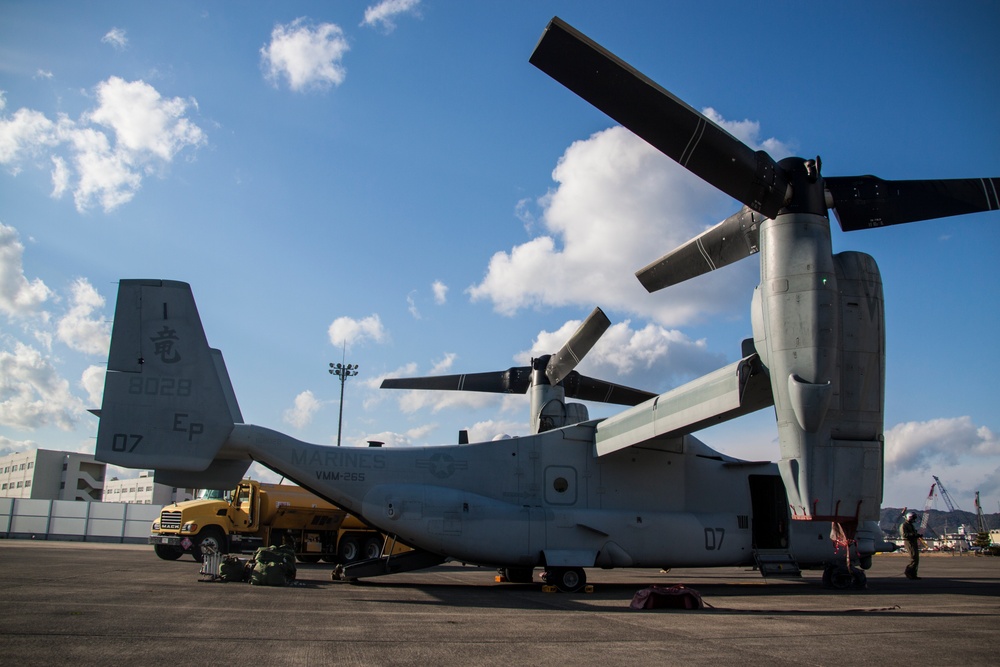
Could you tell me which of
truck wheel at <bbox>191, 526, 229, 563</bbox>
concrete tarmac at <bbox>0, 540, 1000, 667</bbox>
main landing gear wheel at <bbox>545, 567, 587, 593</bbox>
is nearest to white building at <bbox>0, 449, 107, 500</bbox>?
truck wheel at <bbox>191, 526, 229, 563</bbox>

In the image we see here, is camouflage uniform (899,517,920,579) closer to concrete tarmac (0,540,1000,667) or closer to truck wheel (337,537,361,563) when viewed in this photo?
concrete tarmac (0,540,1000,667)

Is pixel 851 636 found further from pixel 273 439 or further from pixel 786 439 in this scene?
pixel 273 439

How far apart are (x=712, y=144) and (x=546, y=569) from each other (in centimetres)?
945

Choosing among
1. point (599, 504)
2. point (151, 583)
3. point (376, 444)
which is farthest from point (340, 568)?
point (599, 504)

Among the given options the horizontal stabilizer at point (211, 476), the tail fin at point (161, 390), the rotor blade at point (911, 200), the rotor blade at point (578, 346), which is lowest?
the horizontal stabilizer at point (211, 476)

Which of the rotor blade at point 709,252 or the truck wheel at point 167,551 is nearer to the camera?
the rotor blade at point 709,252

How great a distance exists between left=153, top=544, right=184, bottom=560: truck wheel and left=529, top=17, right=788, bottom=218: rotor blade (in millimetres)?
20070

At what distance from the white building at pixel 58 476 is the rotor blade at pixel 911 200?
263ft

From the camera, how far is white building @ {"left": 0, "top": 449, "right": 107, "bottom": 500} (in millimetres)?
73625

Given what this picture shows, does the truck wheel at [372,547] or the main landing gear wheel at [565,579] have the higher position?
the main landing gear wheel at [565,579]

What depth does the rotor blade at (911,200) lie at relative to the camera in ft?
41.2

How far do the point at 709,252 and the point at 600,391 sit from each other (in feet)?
36.2

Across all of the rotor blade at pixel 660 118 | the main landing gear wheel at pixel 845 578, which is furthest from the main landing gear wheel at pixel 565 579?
the rotor blade at pixel 660 118

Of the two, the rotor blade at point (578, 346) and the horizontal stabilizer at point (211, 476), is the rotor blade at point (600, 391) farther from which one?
the horizontal stabilizer at point (211, 476)
